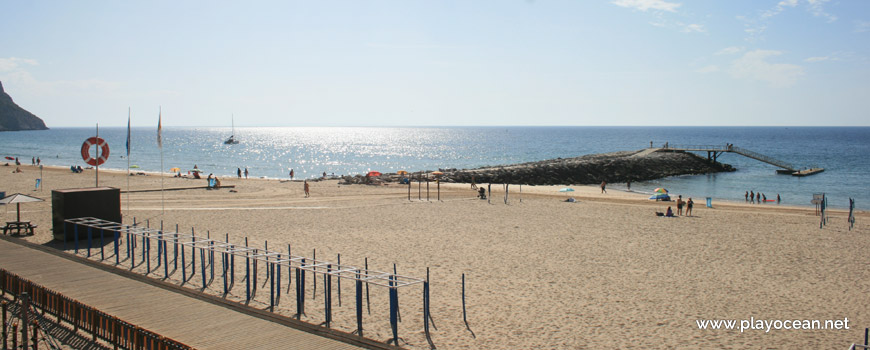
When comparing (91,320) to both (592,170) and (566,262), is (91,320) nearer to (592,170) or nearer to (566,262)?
(566,262)

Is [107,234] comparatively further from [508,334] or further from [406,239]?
[508,334]

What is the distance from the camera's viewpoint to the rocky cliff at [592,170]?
53.8 m

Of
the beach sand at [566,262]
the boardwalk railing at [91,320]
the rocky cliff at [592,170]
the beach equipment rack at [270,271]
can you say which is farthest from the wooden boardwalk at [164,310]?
the rocky cliff at [592,170]

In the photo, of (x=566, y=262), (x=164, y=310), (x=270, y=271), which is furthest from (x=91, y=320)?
(x=566, y=262)

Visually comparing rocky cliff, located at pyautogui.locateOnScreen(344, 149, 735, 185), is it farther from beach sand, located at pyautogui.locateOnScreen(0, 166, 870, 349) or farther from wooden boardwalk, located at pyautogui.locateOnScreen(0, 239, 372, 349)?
wooden boardwalk, located at pyautogui.locateOnScreen(0, 239, 372, 349)

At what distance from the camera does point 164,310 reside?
12.3 meters

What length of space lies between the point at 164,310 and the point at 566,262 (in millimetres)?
12500

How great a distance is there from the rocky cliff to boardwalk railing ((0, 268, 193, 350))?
118 feet

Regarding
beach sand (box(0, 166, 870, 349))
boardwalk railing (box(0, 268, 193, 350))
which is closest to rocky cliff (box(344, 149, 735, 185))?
beach sand (box(0, 166, 870, 349))

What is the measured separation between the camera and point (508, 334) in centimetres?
1226

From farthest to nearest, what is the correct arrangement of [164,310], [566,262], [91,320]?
1. [566,262]
2. [164,310]
3. [91,320]

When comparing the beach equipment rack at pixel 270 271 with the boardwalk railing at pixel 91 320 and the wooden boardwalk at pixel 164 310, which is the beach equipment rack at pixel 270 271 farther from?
the boardwalk railing at pixel 91 320

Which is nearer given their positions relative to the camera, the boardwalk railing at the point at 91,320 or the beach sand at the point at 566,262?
the boardwalk railing at the point at 91,320

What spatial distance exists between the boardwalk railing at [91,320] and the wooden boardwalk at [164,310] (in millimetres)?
879
